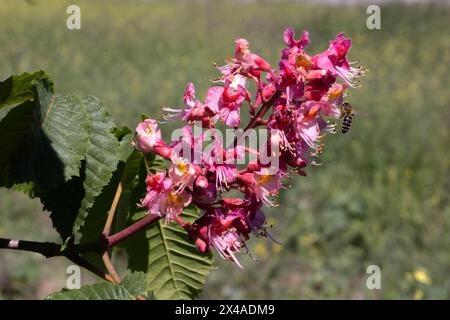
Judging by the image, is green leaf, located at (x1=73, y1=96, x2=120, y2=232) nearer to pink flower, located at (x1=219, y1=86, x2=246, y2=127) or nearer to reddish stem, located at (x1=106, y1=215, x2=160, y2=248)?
reddish stem, located at (x1=106, y1=215, x2=160, y2=248)

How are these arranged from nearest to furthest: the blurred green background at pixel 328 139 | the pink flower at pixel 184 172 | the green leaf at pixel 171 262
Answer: the pink flower at pixel 184 172 < the green leaf at pixel 171 262 < the blurred green background at pixel 328 139

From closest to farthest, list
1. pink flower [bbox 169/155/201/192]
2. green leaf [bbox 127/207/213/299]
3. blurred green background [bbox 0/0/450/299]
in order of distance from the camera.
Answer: pink flower [bbox 169/155/201/192], green leaf [bbox 127/207/213/299], blurred green background [bbox 0/0/450/299]

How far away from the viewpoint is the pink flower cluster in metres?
1.25

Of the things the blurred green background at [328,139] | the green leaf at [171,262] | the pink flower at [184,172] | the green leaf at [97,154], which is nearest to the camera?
the pink flower at [184,172]

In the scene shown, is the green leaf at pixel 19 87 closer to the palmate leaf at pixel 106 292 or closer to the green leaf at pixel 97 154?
the green leaf at pixel 97 154

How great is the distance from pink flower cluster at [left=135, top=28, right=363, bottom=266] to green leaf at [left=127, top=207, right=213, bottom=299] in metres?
0.31

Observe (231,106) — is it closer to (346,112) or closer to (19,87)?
(19,87)

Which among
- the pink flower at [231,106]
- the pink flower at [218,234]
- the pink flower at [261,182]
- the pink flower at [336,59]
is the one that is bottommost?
the pink flower at [218,234]

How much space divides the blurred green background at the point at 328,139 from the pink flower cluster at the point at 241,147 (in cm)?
23

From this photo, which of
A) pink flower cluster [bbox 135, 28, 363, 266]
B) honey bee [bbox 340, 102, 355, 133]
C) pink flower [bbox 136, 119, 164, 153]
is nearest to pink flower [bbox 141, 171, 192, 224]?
pink flower cluster [bbox 135, 28, 363, 266]

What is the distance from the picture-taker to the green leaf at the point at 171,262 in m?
1.67

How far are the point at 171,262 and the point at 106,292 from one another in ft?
1.47

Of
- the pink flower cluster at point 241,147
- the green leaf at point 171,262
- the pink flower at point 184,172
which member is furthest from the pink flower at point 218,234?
the green leaf at point 171,262

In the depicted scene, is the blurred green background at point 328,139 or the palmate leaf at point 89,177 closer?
the palmate leaf at point 89,177
